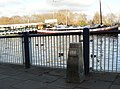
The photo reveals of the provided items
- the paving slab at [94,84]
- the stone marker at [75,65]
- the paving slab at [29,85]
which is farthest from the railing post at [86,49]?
the paving slab at [29,85]

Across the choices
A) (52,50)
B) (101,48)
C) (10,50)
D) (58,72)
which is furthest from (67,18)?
(58,72)

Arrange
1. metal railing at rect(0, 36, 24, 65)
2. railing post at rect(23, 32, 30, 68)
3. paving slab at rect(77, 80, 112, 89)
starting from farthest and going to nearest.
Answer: metal railing at rect(0, 36, 24, 65) < railing post at rect(23, 32, 30, 68) < paving slab at rect(77, 80, 112, 89)

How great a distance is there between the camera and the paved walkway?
605cm

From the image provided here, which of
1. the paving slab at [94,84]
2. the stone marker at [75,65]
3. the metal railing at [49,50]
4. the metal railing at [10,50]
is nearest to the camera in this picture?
the paving slab at [94,84]

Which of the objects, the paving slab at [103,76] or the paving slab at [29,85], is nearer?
the paving slab at [29,85]

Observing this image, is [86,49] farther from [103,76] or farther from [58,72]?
[58,72]

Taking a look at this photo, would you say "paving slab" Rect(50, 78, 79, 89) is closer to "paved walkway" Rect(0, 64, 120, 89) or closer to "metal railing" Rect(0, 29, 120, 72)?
"paved walkway" Rect(0, 64, 120, 89)

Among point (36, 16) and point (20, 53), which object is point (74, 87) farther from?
point (36, 16)

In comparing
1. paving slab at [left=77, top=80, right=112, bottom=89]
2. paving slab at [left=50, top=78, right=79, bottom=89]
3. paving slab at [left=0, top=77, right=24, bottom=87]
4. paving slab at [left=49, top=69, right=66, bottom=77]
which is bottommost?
paving slab at [left=0, top=77, right=24, bottom=87]

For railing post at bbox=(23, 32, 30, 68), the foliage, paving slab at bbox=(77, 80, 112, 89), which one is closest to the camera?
paving slab at bbox=(77, 80, 112, 89)

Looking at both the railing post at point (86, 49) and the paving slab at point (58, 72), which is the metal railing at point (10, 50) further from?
the railing post at point (86, 49)

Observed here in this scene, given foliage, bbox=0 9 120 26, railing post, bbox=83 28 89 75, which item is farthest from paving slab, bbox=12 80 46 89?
foliage, bbox=0 9 120 26

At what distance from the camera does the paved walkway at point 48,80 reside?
6.05 metres

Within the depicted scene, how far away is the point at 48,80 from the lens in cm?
674
